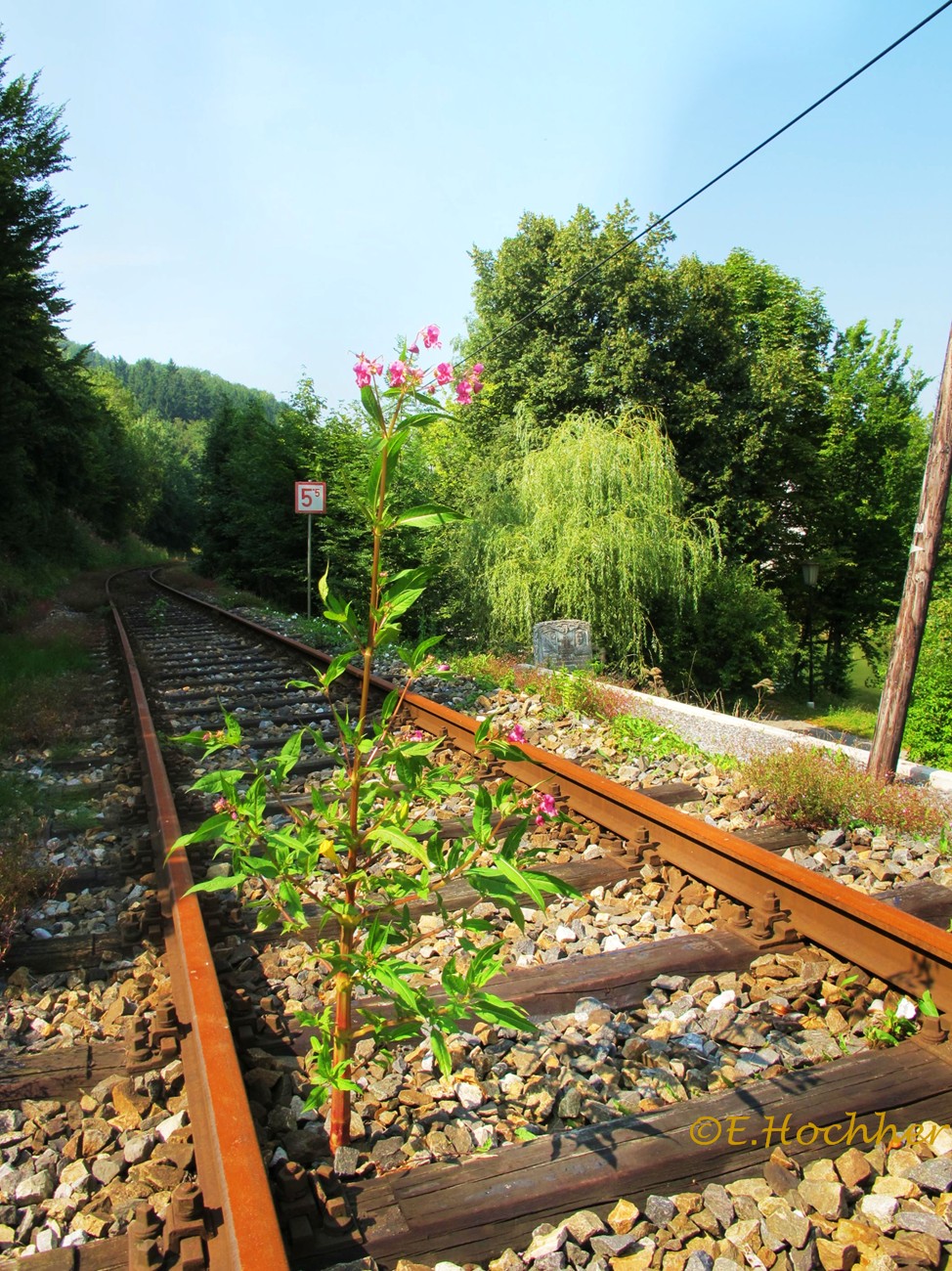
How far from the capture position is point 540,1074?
7.30 feet

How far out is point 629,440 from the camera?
36.8 ft

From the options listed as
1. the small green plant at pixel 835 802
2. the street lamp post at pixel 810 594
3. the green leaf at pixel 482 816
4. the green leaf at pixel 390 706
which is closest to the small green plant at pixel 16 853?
the green leaf at pixel 390 706

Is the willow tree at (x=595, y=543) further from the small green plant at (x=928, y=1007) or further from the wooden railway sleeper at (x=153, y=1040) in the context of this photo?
the wooden railway sleeper at (x=153, y=1040)

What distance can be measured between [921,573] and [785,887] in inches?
126

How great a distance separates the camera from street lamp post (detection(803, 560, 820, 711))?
23234mm

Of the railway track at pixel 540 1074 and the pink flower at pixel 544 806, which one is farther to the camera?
the pink flower at pixel 544 806

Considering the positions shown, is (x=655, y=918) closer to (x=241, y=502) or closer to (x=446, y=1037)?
(x=446, y=1037)

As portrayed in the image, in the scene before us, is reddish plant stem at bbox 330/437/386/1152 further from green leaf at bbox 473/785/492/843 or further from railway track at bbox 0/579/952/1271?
green leaf at bbox 473/785/492/843

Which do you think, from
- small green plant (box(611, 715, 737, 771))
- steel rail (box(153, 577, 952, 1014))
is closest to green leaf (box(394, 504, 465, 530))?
steel rail (box(153, 577, 952, 1014))

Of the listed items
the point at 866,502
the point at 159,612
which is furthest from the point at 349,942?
the point at 866,502

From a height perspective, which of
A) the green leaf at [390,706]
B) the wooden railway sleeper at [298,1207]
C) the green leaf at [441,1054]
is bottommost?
the wooden railway sleeper at [298,1207]

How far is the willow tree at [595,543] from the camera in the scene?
32.5 feet

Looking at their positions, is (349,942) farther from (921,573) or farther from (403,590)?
(921,573)

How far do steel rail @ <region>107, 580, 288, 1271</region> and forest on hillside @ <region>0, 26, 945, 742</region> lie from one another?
3671 mm
